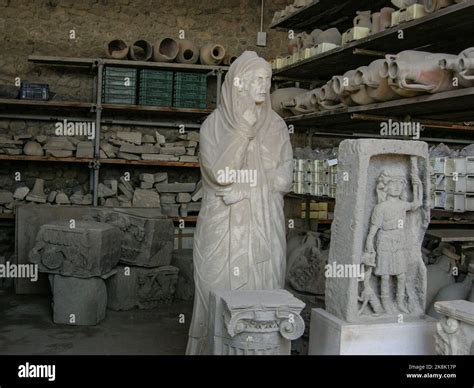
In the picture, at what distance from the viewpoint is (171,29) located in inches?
330

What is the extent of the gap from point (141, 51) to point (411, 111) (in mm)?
3967

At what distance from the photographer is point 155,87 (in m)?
7.79

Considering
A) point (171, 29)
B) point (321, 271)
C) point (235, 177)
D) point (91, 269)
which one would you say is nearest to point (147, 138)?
point (171, 29)

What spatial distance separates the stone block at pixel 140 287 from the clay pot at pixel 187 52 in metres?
2.62

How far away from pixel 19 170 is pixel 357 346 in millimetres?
5621

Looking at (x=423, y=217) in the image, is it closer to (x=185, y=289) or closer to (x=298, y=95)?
(x=298, y=95)

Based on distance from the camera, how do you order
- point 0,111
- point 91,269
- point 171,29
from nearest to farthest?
point 91,269 → point 0,111 → point 171,29

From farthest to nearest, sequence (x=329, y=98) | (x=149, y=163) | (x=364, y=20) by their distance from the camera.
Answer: (x=149, y=163) → (x=329, y=98) → (x=364, y=20)

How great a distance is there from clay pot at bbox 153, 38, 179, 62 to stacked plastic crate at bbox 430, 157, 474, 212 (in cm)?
437

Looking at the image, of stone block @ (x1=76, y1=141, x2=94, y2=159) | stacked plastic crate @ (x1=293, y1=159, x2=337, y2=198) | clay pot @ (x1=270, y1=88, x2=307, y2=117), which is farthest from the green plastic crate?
stacked plastic crate @ (x1=293, y1=159, x2=337, y2=198)

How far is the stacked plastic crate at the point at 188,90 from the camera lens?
7.83 metres

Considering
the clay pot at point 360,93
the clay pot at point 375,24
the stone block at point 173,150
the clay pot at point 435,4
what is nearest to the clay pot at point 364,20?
the clay pot at point 375,24

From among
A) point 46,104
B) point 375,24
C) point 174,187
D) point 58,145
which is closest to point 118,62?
point 46,104

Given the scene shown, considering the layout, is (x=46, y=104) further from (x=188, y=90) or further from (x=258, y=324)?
(x=258, y=324)
